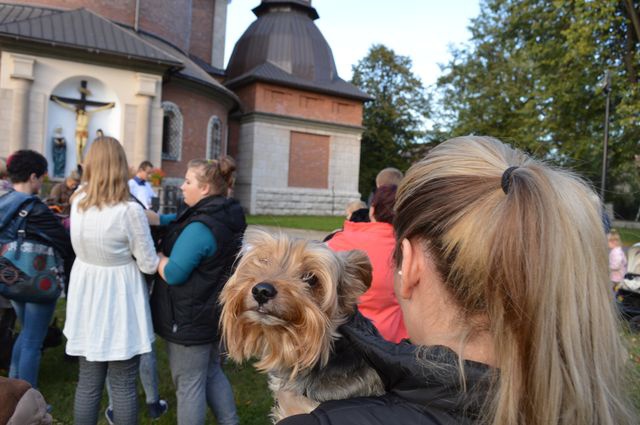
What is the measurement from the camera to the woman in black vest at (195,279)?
3453mm

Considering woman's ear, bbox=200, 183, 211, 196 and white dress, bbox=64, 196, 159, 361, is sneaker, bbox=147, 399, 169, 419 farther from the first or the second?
woman's ear, bbox=200, 183, 211, 196

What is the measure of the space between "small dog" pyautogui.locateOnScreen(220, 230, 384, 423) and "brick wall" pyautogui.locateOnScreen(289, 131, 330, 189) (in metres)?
29.4

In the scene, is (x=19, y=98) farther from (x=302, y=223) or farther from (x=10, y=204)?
(x=10, y=204)

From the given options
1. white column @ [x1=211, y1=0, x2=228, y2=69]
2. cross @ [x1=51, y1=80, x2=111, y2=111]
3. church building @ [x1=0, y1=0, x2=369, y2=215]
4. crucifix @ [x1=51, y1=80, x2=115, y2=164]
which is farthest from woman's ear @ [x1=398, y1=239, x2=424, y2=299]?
white column @ [x1=211, y1=0, x2=228, y2=69]

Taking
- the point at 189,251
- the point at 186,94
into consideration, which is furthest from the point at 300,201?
the point at 189,251

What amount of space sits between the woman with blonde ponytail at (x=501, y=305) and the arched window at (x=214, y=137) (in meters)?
26.9

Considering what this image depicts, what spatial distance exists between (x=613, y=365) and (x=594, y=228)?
287 millimetres

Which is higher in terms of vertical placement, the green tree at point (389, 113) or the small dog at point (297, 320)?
the green tree at point (389, 113)

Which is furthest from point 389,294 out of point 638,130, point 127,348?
point 638,130

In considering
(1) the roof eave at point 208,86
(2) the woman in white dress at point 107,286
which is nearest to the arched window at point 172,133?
(1) the roof eave at point 208,86

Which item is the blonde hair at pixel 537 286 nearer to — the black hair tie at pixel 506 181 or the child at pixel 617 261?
the black hair tie at pixel 506 181

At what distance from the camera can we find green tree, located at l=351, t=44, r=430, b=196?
43156mm

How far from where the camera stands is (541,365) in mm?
1011

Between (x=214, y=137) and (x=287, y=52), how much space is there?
8038mm
